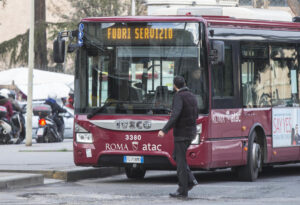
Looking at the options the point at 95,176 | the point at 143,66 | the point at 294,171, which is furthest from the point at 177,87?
the point at 294,171

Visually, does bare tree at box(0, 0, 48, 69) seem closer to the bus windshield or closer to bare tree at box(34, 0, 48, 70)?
bare tree at box(34, 0, 48, 70)

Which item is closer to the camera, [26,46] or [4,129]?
[4,129]

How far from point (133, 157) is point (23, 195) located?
2.45 meters

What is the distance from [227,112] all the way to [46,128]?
1377 cm

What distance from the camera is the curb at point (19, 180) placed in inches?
568

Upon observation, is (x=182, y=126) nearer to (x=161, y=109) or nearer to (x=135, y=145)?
(x=161, y=109)

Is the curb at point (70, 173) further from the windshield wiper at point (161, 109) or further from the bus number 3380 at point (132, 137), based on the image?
the windshield wiper at point (161, 109)

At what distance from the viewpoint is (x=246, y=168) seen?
54.0 feet

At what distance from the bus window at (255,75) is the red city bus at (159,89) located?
0.9 inches

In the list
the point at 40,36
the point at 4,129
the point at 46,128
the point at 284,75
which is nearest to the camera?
the point at 284,75

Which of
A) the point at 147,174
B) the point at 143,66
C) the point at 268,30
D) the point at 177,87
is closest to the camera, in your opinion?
the point at 177,87

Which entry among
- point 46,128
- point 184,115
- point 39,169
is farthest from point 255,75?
point 46,128

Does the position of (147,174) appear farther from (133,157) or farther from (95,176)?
(133,157)

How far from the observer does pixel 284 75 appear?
17766 mm
